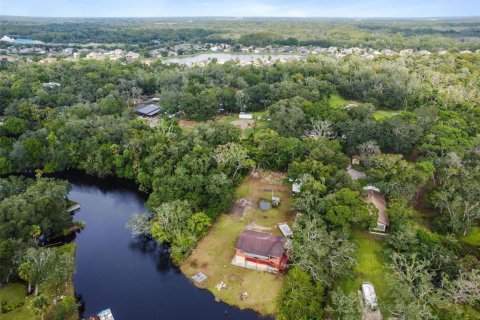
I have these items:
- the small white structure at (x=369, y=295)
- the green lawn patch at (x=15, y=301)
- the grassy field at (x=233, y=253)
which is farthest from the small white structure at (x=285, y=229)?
the green lawn patch at (x=15, y=301)

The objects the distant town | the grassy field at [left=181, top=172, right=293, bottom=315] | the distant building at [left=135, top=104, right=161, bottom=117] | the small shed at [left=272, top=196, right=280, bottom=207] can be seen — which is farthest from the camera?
the distant town

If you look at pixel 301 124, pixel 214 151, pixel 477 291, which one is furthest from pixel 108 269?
pixel 301 124

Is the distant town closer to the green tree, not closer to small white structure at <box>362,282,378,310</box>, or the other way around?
small white structure at <box>362,282,378,310</box>

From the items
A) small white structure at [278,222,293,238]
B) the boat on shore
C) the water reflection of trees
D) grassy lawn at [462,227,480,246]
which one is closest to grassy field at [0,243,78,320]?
the boat on shore

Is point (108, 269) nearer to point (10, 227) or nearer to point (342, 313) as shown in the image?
point (10, 227)

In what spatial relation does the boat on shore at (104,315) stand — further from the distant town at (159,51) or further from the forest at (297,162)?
the distant town at (159,51)
